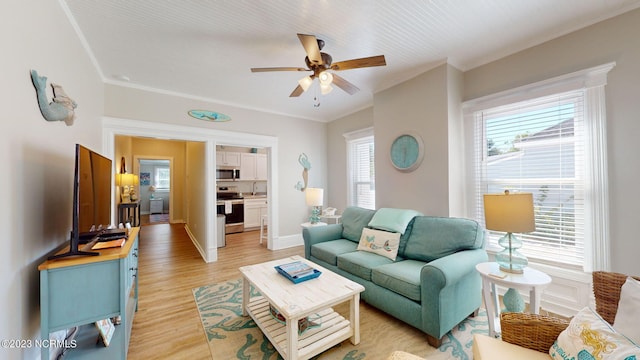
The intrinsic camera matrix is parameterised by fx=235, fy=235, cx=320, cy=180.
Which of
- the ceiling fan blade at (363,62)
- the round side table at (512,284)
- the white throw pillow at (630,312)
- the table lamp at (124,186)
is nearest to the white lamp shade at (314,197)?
the ceiling fan blade at (363,62)

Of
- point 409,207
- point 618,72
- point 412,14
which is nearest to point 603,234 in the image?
point 618,72

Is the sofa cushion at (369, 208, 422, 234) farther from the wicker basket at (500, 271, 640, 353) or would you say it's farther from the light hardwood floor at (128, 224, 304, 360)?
the light hardwood floor at (128, 224, 304, 360)

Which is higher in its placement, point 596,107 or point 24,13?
point 24,13

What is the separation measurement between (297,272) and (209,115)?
3.10 meters

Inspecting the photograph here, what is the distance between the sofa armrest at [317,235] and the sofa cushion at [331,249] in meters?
0.07

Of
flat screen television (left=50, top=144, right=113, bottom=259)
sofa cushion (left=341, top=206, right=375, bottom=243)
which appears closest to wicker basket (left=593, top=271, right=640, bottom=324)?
sofa cushion (left=341, top=206, right=375, bottom=243)

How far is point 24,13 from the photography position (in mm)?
1381

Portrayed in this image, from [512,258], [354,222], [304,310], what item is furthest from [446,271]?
[354,222]

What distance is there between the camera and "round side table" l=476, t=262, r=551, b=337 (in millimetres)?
1632

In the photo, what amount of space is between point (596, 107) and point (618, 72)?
30 cm

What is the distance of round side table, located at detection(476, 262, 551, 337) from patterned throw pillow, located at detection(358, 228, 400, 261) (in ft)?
2.70

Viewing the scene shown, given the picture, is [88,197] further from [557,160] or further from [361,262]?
[557,160]

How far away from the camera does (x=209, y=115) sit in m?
3.90

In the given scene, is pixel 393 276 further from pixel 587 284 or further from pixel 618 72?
pixel 618 72
